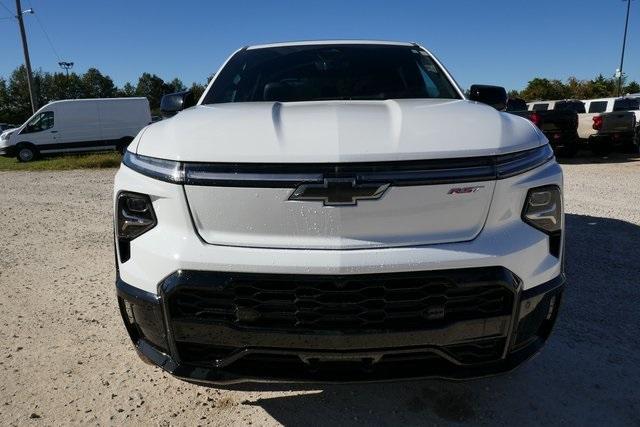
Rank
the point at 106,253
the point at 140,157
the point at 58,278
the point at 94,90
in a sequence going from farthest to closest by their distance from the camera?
the point at 94,90 → the point at 106,253 → the point at 58,278 → the point at 140,157

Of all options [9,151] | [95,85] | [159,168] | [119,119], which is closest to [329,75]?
[159,168]

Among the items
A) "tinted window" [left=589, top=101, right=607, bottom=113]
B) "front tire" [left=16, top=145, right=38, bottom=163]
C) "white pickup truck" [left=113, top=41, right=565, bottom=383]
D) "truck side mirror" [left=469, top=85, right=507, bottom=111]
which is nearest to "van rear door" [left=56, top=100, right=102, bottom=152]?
"front tire" [left=16, top=145, right=38, bottom=163]

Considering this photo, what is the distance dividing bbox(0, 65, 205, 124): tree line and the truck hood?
4157 centimetres

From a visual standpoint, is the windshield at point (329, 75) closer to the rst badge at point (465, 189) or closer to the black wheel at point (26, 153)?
the rst badge at point (465, 189)

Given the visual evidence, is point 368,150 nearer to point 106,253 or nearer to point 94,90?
point 106,253

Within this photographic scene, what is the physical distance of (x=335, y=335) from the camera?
1738mm

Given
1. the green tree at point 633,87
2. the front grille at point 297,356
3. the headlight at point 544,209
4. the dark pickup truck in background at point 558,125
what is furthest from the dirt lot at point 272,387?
the green tree at point 633,87

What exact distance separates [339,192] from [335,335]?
0.49 m

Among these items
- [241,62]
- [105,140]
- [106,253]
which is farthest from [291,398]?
[105,140]

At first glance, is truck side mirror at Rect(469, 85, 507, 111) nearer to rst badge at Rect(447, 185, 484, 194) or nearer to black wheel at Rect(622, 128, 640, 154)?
rst badge at Rect(447, 185, 484, 194)

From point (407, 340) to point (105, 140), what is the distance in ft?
66.9

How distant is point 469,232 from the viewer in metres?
1.81

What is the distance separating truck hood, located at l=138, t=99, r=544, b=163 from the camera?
177cm

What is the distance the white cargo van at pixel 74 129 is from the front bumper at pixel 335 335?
1905 centimetres
